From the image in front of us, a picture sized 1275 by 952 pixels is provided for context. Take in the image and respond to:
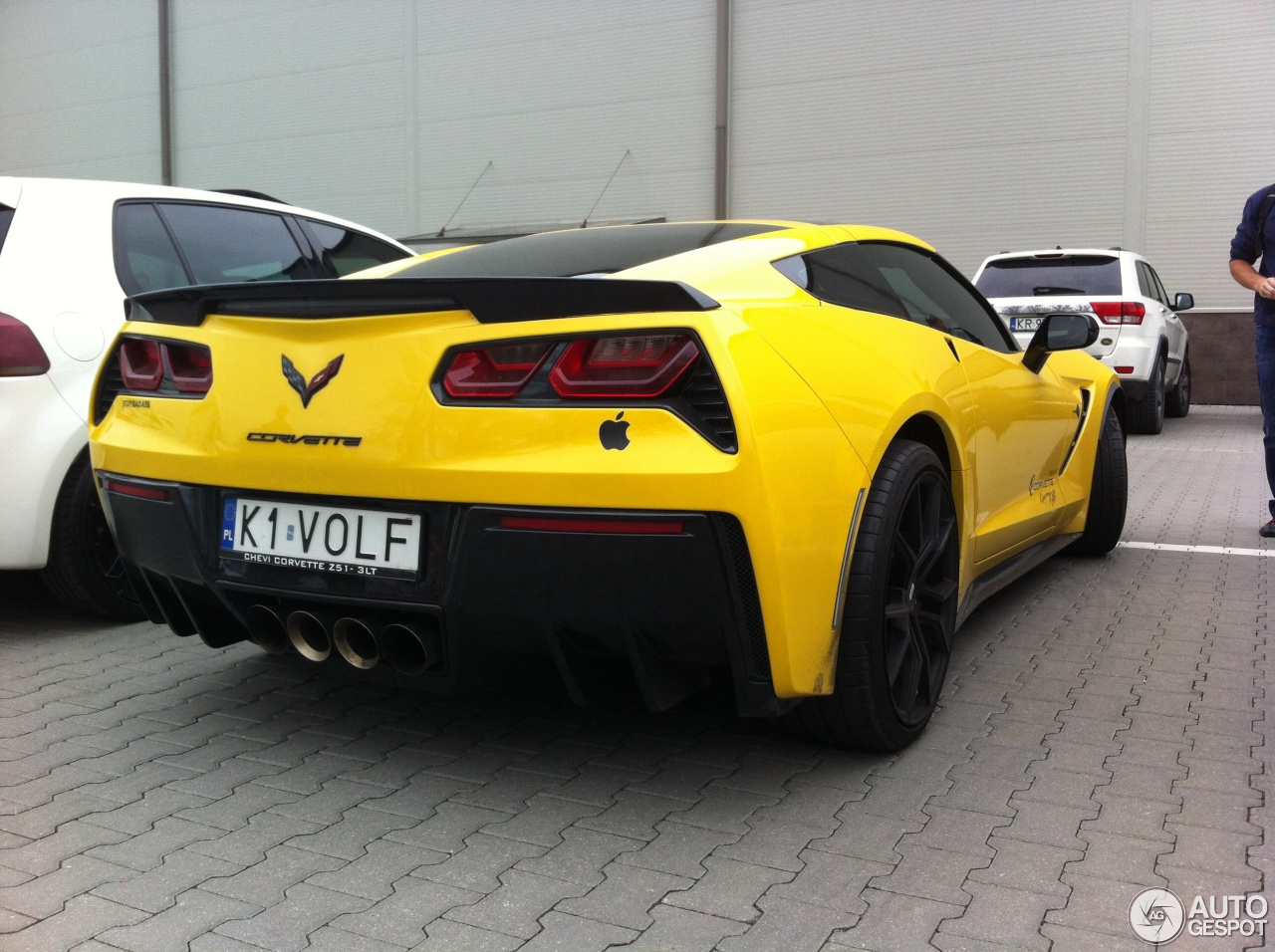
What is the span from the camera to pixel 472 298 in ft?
7.97

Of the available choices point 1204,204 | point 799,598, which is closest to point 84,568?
point 799,598

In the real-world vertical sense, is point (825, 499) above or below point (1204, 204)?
below

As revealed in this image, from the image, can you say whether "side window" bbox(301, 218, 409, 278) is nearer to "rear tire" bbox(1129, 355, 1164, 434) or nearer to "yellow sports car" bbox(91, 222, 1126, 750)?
"yellow sports car" bbox(91, 222, 1126, 750)

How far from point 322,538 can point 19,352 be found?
5.76ft

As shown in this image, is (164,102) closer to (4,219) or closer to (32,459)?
(4,219)

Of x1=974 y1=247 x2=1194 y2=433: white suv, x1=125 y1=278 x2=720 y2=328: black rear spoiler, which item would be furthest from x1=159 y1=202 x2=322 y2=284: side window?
x1=974 y1=247 x2=1194 y2=433: white suv

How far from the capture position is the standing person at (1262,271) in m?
5.64

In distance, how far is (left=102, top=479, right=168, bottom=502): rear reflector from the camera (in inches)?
110

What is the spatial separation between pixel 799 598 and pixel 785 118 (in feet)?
53.6

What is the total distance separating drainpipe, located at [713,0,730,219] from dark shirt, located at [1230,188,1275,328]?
12.3 metres

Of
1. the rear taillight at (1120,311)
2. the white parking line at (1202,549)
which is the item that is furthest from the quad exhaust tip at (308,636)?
Answer: the rear taillight at (1120,311)

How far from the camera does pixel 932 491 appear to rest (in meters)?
3.03

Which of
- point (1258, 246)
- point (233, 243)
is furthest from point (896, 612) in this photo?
point (1258, 246)

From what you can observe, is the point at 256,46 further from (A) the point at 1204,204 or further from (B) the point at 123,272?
(B) the point at 123,272
